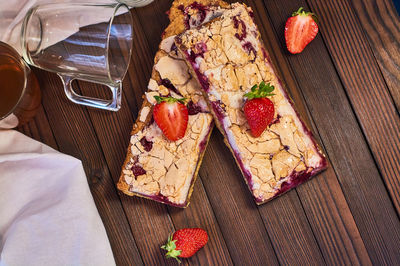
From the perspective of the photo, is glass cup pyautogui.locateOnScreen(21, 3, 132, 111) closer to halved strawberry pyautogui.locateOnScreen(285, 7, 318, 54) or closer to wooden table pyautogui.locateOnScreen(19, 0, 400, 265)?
wooden table pyautogui.locateOnScreen(19, 0, 400, 265)

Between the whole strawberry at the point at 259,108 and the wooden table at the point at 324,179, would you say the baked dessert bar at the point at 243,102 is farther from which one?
the wooden table at the point at 324,179

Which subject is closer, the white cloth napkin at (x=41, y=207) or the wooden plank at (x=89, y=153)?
the white cloth napkin at (x=41, y=207)

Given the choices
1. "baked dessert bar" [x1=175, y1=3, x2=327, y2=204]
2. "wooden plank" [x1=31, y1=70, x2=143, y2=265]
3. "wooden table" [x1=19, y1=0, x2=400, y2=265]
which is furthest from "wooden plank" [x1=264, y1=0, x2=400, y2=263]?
"wooden plank" [x1=31, y1=70, x2=143, y2=265]

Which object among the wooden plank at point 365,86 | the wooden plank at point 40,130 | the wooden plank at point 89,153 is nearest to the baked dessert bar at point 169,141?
the wooden plank at point 89,153

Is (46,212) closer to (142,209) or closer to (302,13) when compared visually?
(142,209)

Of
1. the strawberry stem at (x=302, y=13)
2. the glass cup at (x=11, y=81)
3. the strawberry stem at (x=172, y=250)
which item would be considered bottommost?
the strawberry stem at (x=172, y=250)

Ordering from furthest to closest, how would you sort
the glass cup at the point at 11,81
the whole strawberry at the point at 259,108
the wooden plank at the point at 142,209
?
the wooden plank at the point at 142,209, the glass cup at the point at 11,81, the whole strawberry at the point at 259,108
